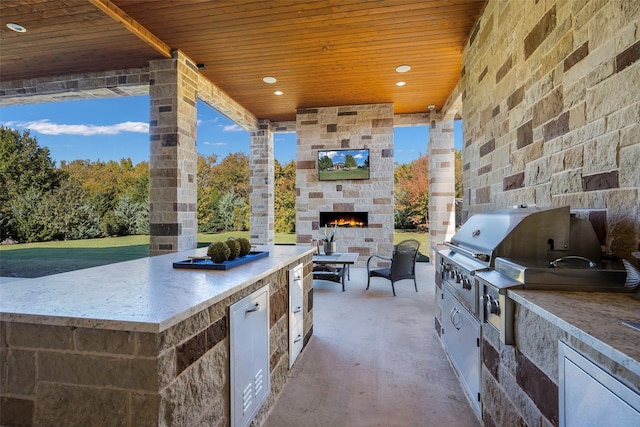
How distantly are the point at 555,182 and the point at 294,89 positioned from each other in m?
4.43

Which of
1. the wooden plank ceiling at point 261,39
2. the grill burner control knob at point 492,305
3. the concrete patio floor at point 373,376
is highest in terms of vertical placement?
the wooden plank ceiling at point 261,39

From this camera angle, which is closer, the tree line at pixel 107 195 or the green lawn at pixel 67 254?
the green lawn at pixel 67 254

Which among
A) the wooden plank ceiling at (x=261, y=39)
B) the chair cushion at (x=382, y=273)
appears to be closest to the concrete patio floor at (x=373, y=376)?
the chair cushion at (x=382, y=273)

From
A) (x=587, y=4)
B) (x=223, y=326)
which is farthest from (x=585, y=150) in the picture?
(x=223, y=326)

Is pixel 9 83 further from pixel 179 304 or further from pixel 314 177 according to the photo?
pixel 179 304

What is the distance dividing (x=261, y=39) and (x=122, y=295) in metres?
3.52

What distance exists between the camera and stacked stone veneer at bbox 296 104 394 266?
603cm

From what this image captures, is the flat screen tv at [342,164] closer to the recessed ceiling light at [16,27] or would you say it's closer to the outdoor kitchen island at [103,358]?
the recessed ceiling light at [16,27]

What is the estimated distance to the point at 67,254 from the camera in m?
7.89

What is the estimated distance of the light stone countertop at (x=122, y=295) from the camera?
89cm

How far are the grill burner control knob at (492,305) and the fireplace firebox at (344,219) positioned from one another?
465 cm

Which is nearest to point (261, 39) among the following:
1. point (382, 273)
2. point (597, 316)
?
point (382, 273)

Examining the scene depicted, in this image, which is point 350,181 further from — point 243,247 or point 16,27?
point 16,27

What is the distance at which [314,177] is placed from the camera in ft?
20.6
